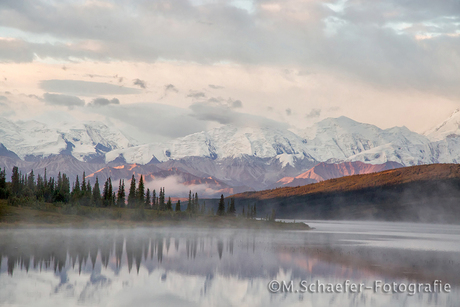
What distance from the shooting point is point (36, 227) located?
420 ft

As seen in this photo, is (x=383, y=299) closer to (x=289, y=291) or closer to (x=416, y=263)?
(x=289, y=291)

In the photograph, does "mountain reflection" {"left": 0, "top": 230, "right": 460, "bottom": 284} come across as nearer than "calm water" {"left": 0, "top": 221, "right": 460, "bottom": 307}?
No

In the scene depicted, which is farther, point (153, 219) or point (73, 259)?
Result: point (153, 219)

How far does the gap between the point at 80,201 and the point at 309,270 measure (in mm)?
136454

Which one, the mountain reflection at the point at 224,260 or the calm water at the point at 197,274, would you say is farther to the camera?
the mountain reflection at the point at 224,260

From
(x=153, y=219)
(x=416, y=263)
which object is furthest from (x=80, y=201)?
(x=416, y=263)

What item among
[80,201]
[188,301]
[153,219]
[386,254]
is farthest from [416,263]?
[80,201]

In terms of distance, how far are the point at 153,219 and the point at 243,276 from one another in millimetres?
128927

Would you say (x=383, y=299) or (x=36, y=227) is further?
(x=36, y=227)

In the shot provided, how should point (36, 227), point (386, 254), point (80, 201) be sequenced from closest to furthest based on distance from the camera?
point (386, 254) → point (36, 227) → point (80, 201)

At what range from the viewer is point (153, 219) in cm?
18625

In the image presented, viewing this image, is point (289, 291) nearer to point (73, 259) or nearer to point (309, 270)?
point (309, 270)

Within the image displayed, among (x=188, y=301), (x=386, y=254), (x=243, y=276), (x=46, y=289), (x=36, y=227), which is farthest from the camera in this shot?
(x=36, y=227)

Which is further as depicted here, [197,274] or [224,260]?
[224,260]
